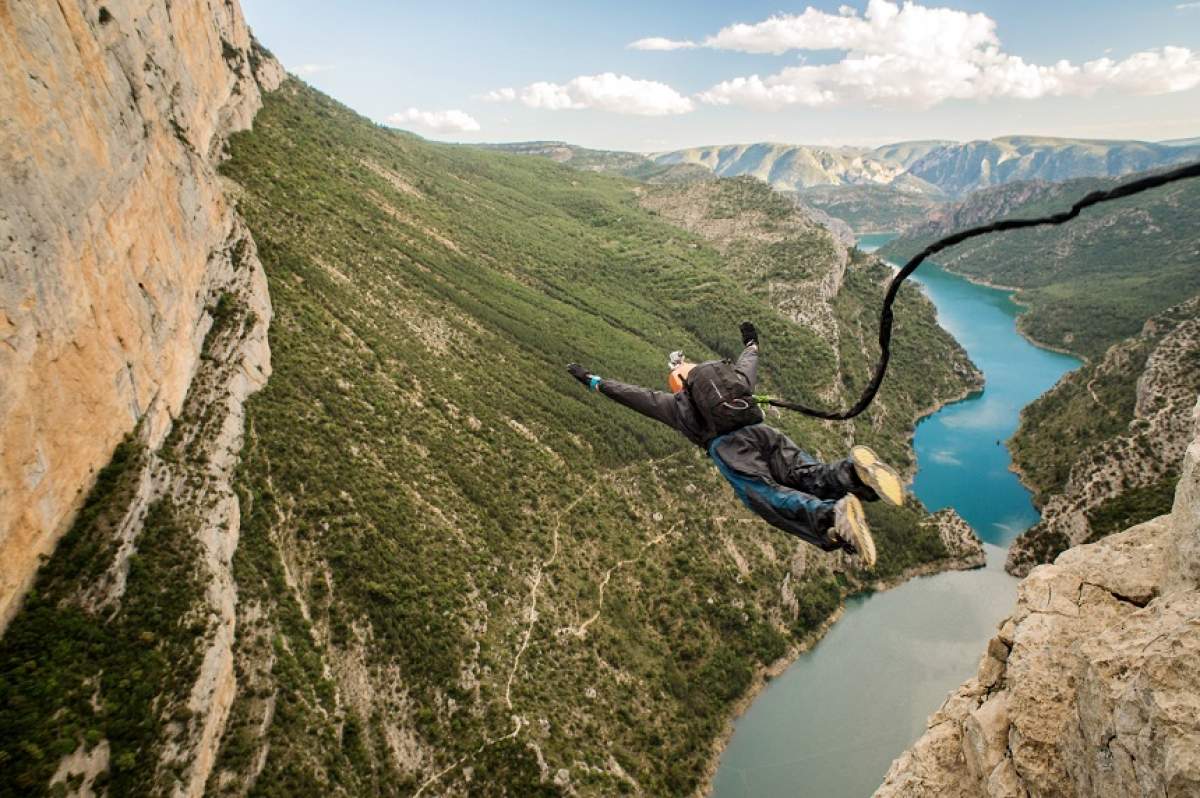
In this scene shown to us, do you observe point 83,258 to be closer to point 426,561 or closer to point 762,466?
point 762,466

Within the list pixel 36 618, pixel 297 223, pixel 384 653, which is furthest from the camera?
pixel 297 223

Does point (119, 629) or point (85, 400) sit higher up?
point (85, 400)

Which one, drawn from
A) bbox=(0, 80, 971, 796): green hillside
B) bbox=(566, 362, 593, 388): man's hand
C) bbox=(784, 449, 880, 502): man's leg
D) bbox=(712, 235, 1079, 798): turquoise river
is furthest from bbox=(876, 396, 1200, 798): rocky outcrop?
bbox=(712, 235, 1079, 798): turquoise river

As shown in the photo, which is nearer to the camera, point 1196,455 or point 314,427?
point 1196,455

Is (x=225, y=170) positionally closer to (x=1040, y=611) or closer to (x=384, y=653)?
(x=384, y=653)

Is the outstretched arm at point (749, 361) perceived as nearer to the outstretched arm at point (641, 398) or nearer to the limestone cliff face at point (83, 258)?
the outstretched arm at point (641, 398)

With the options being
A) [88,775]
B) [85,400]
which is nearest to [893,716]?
A: [88,775]

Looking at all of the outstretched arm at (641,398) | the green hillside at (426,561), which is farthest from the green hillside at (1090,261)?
the outstretched arm at (641,398)

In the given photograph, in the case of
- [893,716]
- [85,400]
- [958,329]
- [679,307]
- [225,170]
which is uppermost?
[225,170]
